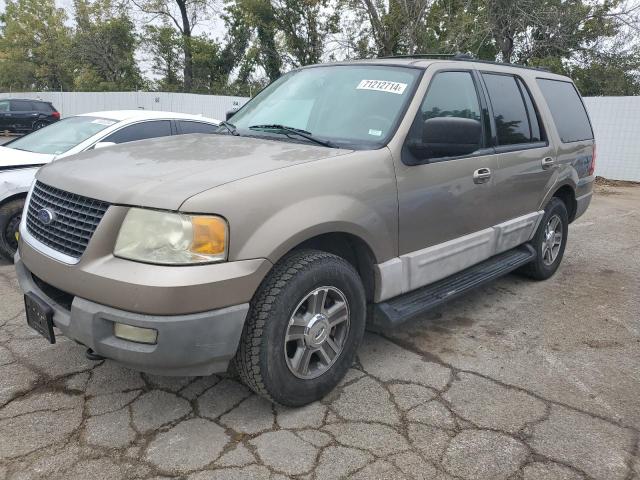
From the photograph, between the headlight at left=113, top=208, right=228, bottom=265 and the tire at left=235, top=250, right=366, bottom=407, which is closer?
the headlight at left=113, top=208, right=228, bottom=265

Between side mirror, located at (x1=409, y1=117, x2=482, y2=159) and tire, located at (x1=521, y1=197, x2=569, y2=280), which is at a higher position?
side mirror, located at (x1=409, y1=117, x2=482, y2=159)

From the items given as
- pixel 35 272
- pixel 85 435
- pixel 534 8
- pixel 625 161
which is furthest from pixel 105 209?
Answer: pixel 534 8

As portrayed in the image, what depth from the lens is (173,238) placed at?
7.72 feet

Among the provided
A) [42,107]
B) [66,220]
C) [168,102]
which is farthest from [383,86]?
Result: [42,107]

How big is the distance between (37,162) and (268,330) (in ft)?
12.8

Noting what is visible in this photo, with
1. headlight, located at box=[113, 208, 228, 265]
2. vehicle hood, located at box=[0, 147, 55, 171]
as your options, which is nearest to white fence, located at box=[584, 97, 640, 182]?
vehicle hood, located at box=[0, 147, 55, 171]

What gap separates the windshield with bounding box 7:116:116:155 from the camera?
5719mm

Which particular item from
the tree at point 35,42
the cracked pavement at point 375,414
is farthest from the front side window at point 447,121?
the tree at point 35,42

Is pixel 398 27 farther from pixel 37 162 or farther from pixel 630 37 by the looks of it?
pixel 37 162

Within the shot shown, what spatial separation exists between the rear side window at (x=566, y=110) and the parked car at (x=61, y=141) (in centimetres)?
315

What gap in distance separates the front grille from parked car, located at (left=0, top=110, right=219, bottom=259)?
2326mm

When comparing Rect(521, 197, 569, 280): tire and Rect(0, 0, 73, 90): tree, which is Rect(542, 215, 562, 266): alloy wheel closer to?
Rect(521, 197, 569, 280): tire

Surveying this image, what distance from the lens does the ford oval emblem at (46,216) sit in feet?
8.82

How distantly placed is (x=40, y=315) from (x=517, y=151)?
3469 millimetres
